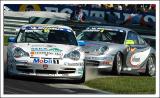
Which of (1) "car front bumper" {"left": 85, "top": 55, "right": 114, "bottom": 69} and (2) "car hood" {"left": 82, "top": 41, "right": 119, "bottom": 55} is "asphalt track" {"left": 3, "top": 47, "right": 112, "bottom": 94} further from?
(2) "car hood" {"left": 82, "top": 41, "right": 119, "bottom": 55}

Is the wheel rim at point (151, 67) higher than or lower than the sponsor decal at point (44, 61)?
lower

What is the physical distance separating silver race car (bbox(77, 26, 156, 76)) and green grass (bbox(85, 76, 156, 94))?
53cm

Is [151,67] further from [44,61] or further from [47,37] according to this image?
[44,61]

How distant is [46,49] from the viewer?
11609 mm

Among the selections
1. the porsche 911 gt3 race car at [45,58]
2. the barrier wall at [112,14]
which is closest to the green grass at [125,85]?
the porsche 911 gt3 race car at [45,58]

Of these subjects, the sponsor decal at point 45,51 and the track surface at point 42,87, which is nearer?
the track surface at point 42,87

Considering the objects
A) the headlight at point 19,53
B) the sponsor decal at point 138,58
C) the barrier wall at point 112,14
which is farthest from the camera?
the barrier wall at point 112,14

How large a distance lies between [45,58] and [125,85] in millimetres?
1824

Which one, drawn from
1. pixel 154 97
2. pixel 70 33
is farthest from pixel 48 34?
pixel 154 97

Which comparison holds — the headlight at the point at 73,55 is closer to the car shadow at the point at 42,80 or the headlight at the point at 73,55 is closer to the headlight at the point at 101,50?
the car shadow at the point at 42,80

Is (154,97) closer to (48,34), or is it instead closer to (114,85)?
(114,85)

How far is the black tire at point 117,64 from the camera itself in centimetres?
1323

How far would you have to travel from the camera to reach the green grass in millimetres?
11172

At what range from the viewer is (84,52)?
12.7 meters
